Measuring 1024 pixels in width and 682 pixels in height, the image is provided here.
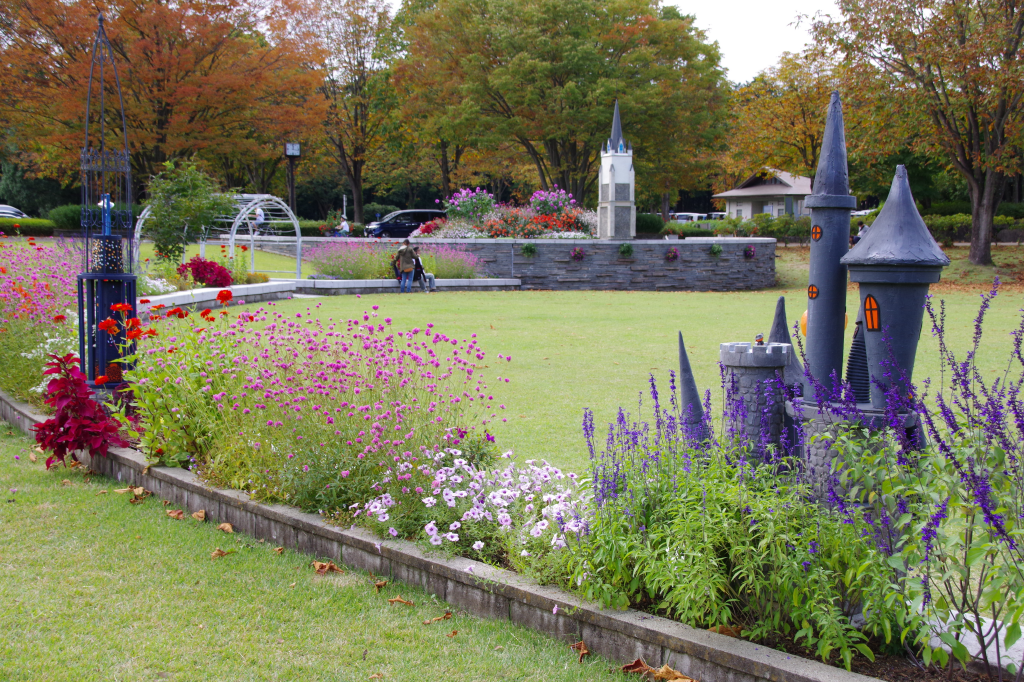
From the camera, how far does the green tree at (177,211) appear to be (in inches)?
672

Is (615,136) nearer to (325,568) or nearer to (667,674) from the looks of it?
(325,568)

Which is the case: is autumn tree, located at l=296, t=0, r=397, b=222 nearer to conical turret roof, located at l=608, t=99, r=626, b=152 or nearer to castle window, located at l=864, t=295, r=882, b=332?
conical turret roof, located at l=608, t=99, r=626, b=152

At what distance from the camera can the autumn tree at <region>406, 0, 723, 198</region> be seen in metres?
31.2

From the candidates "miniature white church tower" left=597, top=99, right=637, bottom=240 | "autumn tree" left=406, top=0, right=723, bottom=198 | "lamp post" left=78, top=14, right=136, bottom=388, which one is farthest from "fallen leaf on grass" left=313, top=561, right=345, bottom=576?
"autumn tree" left=406, top=0, right=723, bottom=198

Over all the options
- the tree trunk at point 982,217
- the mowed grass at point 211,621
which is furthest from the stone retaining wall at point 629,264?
the mowed grass at point 211,621

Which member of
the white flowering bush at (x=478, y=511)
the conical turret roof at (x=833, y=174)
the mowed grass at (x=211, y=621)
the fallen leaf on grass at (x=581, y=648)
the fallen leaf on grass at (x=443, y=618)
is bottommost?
the mowed grass at (x=211, y=621)

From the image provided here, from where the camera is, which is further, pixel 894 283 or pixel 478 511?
pixel 478 511

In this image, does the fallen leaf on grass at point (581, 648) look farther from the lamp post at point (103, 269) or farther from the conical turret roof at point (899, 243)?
the lamp post at point (103, 269)

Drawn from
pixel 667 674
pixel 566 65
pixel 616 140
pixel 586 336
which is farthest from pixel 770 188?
pixel 667 674

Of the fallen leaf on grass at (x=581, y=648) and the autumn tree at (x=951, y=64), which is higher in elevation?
the autumn tree at (x=951, y=64)

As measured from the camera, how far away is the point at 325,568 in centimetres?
382

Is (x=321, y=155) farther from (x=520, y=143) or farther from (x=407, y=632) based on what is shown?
(x=407, y=632)

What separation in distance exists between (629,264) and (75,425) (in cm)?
1918

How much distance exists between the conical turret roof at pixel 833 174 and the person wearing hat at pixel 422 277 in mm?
16192
